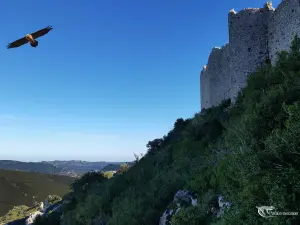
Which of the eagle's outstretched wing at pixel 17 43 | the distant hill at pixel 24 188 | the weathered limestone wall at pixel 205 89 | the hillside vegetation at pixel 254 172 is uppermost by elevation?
the weathered limestone wall at pixel 205 89

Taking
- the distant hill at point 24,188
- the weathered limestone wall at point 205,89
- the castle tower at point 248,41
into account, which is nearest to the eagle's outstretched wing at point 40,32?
the castle tower at point 248,41

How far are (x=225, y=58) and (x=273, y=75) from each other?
12.9 metres

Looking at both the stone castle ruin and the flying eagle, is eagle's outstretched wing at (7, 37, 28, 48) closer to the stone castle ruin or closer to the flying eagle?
the flying eagle

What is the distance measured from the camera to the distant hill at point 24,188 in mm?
88562

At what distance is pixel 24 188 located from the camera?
303ft

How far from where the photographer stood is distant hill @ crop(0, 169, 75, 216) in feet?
291

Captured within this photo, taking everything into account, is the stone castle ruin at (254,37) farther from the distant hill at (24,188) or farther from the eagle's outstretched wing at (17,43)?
the distant hill at (24,188)

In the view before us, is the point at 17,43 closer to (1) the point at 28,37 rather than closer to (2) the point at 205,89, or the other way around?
(1) the point at 28,37

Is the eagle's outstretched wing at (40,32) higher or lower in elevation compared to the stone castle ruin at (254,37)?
lower

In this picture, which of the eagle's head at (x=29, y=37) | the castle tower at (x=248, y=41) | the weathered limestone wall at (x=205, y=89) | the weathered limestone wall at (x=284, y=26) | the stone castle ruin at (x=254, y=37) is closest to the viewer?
the eagle's head at (x=29, y=37)

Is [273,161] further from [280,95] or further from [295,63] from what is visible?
[295,63]

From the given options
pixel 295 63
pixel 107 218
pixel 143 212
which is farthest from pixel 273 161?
pixel 107 218

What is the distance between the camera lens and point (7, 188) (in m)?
89.6

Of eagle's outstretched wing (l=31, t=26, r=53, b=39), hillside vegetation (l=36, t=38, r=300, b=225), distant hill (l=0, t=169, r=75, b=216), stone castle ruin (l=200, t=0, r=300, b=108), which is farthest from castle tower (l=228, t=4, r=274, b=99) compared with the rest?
distant hill (l=0, t=169, r=75, b=216)
